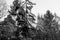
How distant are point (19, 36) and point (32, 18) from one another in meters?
1.45

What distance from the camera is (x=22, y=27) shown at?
945 cm

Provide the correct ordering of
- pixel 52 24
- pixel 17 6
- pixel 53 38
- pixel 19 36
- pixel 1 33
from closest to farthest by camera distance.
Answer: pixel 19 36 → pixel 17 6 → pixel 1 33 → pixel 52 24 → pixel 53 38

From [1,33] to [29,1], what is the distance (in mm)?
3499

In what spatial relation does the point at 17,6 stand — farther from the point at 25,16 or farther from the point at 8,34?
the point at 8,34

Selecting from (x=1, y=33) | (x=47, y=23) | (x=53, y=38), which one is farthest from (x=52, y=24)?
(x=1, y=33)

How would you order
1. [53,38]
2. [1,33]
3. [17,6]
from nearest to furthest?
1. [17,6]
2. [1,33]
3. [53,38]

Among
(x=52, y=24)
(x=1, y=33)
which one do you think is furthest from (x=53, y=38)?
(x=1, y=33)

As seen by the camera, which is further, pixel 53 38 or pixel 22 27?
pixel 53 38

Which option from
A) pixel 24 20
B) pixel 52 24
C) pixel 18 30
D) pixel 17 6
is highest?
pixel 17 6

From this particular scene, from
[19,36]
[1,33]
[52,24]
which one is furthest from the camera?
[52,24]

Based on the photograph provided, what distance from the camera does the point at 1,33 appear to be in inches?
441

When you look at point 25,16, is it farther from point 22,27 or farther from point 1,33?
point 1,33

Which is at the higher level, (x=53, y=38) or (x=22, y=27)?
(x=22, y=27)

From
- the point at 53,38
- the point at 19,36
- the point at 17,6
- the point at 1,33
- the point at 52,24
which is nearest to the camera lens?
the point at 19,36
